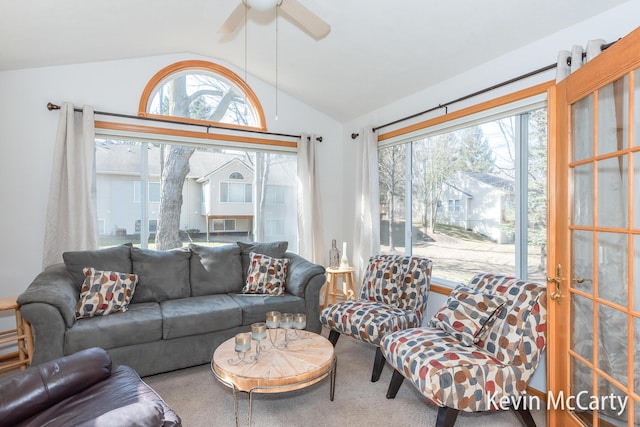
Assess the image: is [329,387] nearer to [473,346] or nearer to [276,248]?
[473,346]

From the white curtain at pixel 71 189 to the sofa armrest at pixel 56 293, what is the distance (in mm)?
424

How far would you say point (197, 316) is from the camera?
2736 mm

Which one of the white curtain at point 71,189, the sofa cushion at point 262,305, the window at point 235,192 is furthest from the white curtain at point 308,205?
the white curtain at point 71,189

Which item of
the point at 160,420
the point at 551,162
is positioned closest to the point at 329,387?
the point at 160,420

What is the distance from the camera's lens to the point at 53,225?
307 cm

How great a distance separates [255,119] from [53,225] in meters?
2.33

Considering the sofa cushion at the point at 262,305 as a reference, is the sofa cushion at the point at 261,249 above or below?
above

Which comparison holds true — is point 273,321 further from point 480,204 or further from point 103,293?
point 480,204

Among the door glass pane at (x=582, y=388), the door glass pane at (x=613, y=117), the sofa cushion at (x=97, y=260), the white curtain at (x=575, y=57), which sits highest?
the white curtain at (x=575, y=57)

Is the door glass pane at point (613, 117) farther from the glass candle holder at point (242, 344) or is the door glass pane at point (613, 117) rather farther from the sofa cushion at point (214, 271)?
the sofa cushion at point (214, 271)

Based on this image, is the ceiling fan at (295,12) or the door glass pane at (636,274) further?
the ceiling fan at (295,12)

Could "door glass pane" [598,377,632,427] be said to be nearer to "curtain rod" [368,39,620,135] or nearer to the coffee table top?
the coffee table top

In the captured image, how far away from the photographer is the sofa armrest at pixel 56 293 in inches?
88.9

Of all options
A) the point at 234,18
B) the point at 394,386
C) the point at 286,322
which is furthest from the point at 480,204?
the point at 234,18
